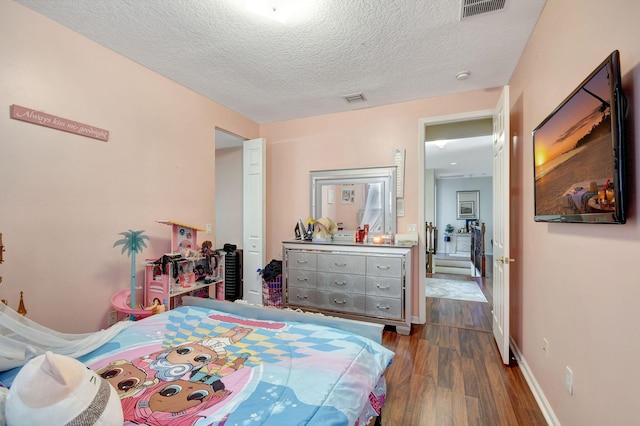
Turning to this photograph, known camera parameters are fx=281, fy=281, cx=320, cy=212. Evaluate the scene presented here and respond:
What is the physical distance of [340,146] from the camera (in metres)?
3.85

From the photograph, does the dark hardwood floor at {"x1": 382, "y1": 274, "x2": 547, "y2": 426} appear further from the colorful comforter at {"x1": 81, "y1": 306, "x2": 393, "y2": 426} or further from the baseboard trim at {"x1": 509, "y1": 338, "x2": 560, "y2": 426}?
the colorful comforter at {"x1": 81, "y1": 306, "x2": 393, "y2": 426}

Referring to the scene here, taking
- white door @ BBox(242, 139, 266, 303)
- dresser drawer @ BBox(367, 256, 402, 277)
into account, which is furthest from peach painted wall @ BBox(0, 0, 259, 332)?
dresser drawer @ BBox(367, 256, 402, 277)

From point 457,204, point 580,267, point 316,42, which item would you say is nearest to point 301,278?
point 316,42

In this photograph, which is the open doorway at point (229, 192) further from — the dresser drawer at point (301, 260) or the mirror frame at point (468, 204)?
the mirror frame at point (468, 204)

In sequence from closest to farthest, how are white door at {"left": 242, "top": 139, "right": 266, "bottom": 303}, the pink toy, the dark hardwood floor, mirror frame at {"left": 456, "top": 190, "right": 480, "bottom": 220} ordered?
the dark hardwood floor
the pink toy
white door at {"left": 242, "top": 139, "right": 266, "bottom": 303}
mirror frame at {"left": 456, "top": 190, "right": 480, "bottom": 220}

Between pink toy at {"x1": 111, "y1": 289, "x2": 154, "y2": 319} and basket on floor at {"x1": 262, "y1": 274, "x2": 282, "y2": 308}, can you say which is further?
basket on floor at {"x1": 262, "y1": 274, "x2": 282, "y2": 308}

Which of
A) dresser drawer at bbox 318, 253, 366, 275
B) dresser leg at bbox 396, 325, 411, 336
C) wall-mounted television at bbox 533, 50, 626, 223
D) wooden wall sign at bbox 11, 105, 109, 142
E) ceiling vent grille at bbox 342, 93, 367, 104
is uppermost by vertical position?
ceiling vent grille at bbox 342, 93, 367, 104

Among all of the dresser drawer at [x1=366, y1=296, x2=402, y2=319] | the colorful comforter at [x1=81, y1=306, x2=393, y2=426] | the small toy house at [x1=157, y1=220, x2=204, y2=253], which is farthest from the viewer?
the dresser drawer at [x1=366, y1=296, x2=402, y2=319]

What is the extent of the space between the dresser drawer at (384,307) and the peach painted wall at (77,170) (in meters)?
2.26

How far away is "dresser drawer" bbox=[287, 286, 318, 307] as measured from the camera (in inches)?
134

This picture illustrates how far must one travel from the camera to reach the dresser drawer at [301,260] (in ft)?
11.2

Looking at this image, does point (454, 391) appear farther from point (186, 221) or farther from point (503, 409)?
point (186, 221)

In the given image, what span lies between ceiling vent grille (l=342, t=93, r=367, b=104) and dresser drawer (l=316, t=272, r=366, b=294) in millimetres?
2104

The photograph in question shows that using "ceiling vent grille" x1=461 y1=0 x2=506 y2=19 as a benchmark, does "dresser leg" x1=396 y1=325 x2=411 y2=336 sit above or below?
below
